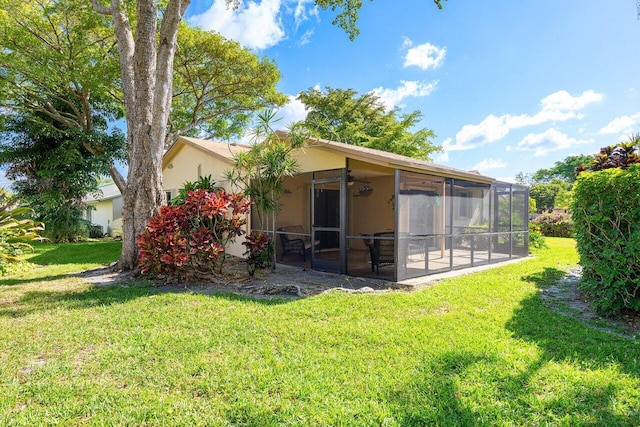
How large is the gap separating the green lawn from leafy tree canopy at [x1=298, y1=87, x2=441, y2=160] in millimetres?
18618

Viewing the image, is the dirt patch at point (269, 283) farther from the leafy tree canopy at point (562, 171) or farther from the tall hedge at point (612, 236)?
the leafy tree canopy at point (562, 171)

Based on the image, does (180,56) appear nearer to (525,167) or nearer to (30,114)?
(30,114)

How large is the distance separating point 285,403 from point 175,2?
31.6 feet

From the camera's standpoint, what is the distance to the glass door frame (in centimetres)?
812

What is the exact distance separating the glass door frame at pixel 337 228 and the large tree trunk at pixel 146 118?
4.01 metres

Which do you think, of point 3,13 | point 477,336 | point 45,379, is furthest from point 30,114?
point 477,336

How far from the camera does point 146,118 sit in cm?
858

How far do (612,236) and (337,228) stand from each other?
5.09 meters

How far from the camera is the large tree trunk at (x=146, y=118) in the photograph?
839 centimetres

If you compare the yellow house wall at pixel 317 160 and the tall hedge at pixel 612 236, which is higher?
the yellow house wall at pixel 317 160

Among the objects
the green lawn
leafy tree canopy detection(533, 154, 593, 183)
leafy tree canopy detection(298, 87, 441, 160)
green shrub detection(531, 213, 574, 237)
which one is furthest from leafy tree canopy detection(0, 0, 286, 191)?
leafy tree canopy detection(533, 154, 593, 183)

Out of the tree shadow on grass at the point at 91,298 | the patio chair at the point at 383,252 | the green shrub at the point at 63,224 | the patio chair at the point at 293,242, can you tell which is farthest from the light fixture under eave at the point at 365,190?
the green shrub at the point at 63,224

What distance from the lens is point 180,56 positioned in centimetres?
1497

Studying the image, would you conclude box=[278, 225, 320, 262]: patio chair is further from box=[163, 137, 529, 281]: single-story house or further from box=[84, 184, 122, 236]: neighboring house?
box=[84, 184, 122, 236]: neighboring house
